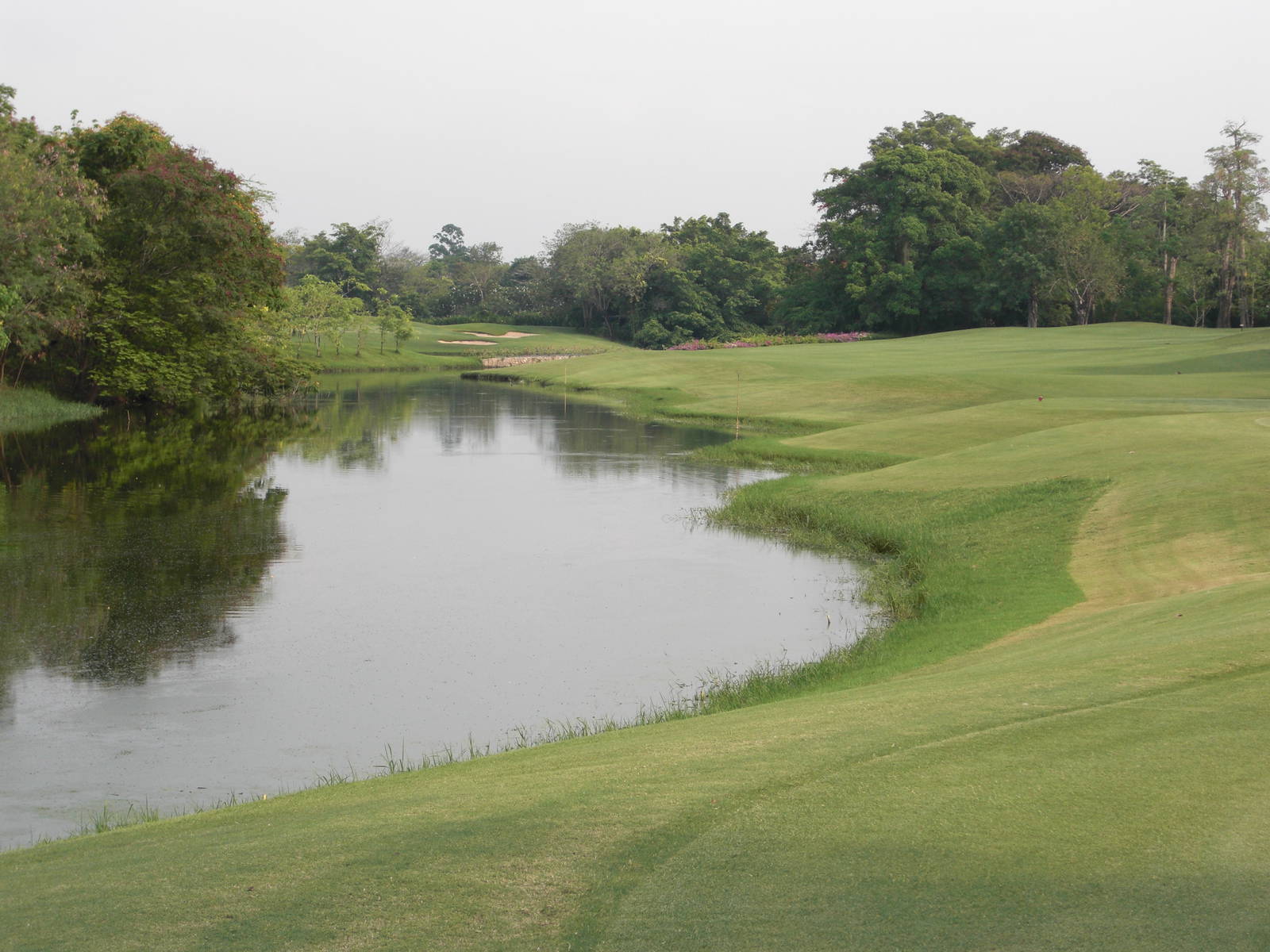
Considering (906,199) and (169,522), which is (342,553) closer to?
(169,522)

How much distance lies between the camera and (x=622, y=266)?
109750mm

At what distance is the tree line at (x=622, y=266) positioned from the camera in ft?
143

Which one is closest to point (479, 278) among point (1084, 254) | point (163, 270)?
point (1084, 254)

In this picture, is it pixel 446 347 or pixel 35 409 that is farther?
pixel 446 347

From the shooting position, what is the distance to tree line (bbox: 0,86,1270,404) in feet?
143

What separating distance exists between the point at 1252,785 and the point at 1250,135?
80.8 metres

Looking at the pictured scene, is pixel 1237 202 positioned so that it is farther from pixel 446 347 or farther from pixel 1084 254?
pixel 446 347

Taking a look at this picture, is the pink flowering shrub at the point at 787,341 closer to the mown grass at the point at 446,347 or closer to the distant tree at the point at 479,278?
the mown grass at the point at 446,347

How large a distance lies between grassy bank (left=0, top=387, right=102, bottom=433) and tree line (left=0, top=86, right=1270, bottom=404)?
1.34 metres

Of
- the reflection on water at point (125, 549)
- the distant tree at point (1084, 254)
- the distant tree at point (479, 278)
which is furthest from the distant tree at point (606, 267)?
the reflection on water at point (125, 549)

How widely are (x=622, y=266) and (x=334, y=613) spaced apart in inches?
3790

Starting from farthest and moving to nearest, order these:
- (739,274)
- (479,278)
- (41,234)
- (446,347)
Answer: (479,278) < (739,274) < (446,347) < (41,234)

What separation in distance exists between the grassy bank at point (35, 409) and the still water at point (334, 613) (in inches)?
464

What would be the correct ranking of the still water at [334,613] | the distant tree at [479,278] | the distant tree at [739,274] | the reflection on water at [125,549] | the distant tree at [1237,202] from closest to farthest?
the still water at [334,613]
the reflection on water at [125,549]
the distant tree at [1237,202]
the distant tree at [739,274]
the distant tree at [479,278]
